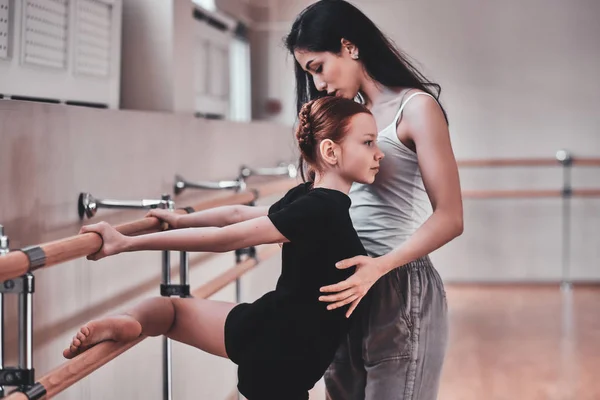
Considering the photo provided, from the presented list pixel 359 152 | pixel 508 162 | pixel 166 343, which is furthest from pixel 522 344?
pixel 359 152

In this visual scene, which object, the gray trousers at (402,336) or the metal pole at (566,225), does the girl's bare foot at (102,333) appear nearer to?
the gray trousers at (402,336)

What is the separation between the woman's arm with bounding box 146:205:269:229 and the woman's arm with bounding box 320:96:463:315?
317 millimetres

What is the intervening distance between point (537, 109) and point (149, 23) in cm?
393

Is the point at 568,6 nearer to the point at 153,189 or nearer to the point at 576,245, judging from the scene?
the point at 576,245

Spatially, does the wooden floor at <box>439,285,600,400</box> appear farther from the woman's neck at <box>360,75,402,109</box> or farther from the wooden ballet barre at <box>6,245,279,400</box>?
the wooden ballet barre at <box>6,245,279,400</box>

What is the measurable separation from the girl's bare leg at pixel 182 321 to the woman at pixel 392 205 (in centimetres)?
24

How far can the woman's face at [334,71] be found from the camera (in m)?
1.70

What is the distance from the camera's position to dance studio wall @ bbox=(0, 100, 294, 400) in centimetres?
164

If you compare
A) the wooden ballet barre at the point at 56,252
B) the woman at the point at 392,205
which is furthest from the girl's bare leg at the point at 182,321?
the woman at the point at 392,205

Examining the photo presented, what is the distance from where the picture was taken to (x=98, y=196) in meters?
2.02

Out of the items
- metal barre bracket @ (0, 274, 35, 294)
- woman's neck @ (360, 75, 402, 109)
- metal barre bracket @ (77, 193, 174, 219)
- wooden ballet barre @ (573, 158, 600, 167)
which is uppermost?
wooden ballet barre @ (573, 158, 600, 167)

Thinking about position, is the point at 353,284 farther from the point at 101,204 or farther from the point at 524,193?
the point at 524,193

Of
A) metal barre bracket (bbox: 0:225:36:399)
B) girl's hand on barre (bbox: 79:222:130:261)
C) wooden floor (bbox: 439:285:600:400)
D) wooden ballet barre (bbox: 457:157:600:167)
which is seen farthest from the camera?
wooden ballet barre (bbox: 457:157:600:167)

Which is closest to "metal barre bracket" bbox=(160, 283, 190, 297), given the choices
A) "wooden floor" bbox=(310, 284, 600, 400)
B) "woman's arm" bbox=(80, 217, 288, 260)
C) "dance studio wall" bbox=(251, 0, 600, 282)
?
"woman's arm" bbox=(80, 217, 288, 260)
